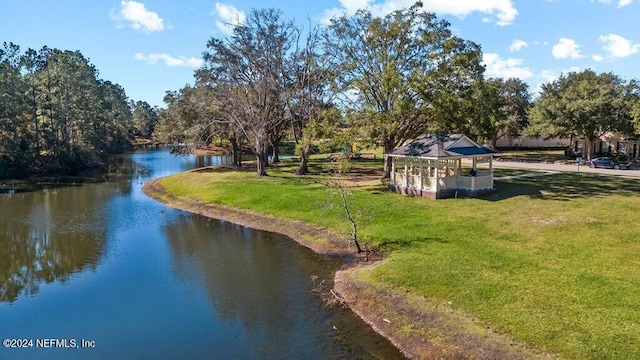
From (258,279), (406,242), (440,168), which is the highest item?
(440,168)

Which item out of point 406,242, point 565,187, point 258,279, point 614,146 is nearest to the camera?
point 258,279

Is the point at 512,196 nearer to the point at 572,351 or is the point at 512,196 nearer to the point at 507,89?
the point at 572,351

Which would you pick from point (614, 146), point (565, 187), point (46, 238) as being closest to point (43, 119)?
point (46, 238)

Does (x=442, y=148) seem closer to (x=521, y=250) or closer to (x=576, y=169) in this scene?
(x=521, y=250)

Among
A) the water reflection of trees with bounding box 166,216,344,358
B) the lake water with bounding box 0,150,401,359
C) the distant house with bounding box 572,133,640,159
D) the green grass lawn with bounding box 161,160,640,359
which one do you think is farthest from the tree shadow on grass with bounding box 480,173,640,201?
the distant house with bounding box 572,133,640,159

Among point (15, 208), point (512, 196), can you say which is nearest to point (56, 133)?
point (15, 208)

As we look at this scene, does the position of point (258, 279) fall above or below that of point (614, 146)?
below

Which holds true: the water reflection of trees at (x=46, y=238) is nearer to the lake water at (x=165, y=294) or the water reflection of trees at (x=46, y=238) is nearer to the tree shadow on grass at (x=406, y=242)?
the lake water at (x=165, y=294)
